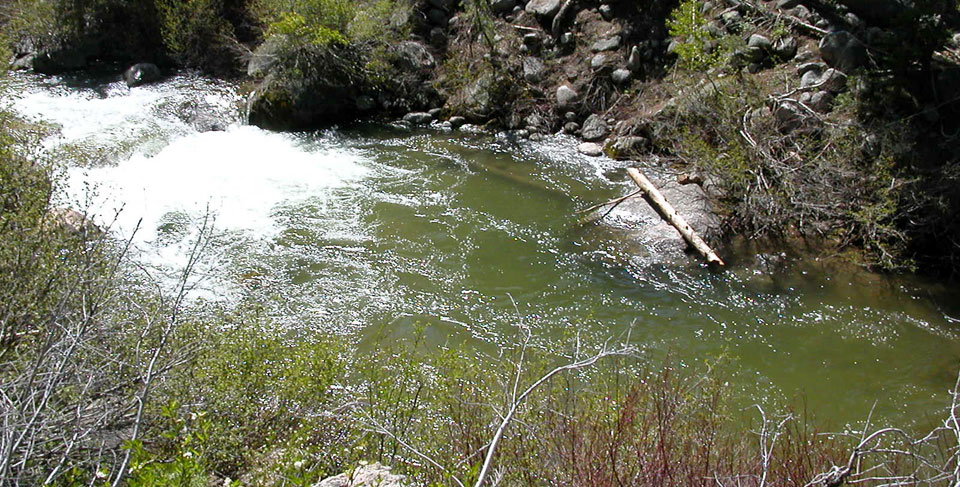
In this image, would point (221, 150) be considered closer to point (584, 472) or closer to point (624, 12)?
point (624, 12)

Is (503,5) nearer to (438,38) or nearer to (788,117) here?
(438,38)

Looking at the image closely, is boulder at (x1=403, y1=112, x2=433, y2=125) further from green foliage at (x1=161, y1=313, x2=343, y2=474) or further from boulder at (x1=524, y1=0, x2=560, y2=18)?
green foliage at (x1=161, y1=313, x2=343, y2=474)

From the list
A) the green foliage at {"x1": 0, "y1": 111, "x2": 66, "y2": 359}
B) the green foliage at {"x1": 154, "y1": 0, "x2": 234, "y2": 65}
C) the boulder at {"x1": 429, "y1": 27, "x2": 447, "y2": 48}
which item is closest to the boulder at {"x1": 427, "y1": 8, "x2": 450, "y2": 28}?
the boulder at {"x1": 429, "y1": 27, "x2": 447, "y2": 48}

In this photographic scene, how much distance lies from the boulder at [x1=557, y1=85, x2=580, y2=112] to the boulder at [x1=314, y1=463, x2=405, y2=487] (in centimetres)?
970

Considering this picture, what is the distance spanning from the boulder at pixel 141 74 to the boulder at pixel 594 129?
9170 millimetres

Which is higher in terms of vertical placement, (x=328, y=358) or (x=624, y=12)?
(x=624, y=12)

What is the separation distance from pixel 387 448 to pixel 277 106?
9.23 meters

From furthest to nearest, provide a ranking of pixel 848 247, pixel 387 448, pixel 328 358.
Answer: pixel 848 247
pixel 328 358
pixel 387 448

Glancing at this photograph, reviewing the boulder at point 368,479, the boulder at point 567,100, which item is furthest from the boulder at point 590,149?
the boulder at point 368,479

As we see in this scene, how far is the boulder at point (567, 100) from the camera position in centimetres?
1292

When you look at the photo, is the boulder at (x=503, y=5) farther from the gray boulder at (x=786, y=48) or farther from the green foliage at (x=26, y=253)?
the green foliage at (x=26, y=253)

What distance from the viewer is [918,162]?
9.30m

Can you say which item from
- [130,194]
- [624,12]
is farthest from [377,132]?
[624,12]

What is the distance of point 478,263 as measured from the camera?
892 cm
